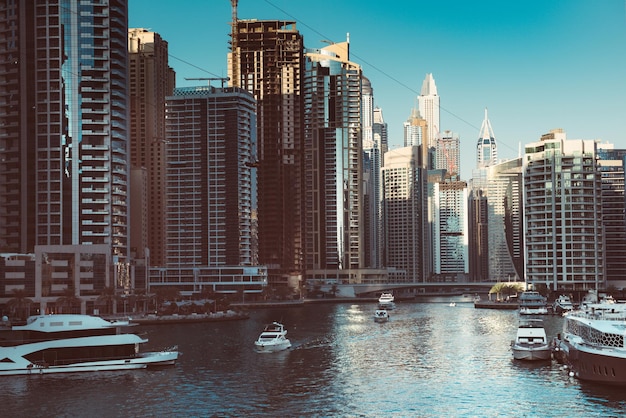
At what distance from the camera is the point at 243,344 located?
120 metres

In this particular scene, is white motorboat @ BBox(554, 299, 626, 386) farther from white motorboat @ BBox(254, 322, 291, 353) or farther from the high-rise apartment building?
the high-rise apartment building

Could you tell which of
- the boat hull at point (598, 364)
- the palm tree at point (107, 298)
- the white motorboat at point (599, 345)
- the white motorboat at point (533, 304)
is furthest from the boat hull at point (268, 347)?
the white motorboat at point (533, 304)

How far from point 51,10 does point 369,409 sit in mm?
148911

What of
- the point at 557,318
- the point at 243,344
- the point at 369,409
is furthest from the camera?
the point at 557,318

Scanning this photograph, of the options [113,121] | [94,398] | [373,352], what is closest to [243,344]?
[373,352]

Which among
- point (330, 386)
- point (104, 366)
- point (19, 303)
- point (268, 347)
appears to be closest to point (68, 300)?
point (19, 303)

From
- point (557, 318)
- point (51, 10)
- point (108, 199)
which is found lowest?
point (557, 318)

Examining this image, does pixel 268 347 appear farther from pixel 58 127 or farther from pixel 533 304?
pixel 58 127

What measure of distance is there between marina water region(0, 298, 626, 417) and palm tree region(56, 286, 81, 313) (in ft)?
142

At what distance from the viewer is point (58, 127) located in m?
191

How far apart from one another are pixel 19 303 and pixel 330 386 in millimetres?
87359

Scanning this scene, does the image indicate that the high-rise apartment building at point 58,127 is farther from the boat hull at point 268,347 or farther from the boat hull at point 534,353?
the boat hull at point 534,353

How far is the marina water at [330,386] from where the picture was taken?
6856 cm

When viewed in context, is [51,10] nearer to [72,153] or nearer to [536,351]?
[72,153]
